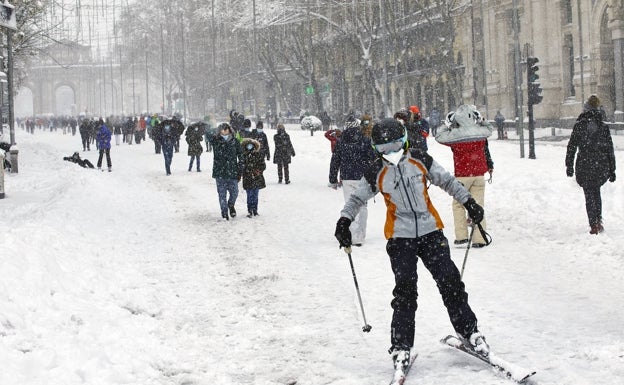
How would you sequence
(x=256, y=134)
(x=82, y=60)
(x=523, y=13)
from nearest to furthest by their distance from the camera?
(x=256, y=134), (x=523, y=13), (x=82, y=60)

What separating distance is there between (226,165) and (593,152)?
599 centimetres

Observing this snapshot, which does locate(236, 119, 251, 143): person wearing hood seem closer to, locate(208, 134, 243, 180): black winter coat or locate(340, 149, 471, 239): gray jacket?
locate(208, 134, 243, 180): black winter coat

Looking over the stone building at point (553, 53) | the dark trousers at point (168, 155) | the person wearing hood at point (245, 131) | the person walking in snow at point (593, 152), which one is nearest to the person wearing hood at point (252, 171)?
the person wearing hood at point (245, 131)

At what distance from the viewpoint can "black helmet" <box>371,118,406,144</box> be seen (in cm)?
543

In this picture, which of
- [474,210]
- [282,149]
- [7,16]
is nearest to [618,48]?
[282,149]

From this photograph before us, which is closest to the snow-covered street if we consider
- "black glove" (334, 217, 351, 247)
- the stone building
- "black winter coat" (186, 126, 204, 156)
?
"black glove" (334, 217, 351, 247)

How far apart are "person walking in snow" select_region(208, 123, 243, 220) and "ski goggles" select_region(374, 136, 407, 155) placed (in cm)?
880

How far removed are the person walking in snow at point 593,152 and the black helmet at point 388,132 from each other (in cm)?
549

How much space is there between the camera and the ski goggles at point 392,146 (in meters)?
5.45

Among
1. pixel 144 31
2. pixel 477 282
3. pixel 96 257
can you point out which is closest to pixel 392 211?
pixel 477 282

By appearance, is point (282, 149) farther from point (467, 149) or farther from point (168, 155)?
point (467, 149)

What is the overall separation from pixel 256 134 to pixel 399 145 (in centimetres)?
1316

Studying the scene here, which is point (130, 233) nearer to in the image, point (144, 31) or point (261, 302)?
point (261, 302)

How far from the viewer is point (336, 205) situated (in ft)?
51.6
